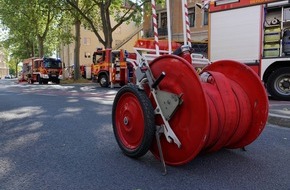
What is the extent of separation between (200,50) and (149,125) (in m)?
14.1

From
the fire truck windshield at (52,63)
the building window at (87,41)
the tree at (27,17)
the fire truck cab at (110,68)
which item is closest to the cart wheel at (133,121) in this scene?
the fire truck cab at (110,68)

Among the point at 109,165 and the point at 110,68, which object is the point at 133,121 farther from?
the point at 110,68

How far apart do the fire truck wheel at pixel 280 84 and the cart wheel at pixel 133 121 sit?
292 inches

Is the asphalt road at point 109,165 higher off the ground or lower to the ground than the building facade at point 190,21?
lower

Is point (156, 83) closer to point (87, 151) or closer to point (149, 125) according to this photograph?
point (149, 125)

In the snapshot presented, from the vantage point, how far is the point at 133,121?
3.88 meters

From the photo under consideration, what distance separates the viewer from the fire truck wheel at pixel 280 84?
10.0m

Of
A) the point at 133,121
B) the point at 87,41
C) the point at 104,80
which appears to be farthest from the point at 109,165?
the point at 87,41

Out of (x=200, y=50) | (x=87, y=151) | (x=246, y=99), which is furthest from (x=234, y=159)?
(x=200, y=50)

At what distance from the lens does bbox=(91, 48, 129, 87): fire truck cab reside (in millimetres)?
17984

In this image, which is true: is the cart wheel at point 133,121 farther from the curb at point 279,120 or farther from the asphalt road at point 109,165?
the curb at point 279,120

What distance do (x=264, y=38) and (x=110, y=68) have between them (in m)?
10.2

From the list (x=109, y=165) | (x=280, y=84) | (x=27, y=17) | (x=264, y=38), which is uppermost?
(x=27, y=17)

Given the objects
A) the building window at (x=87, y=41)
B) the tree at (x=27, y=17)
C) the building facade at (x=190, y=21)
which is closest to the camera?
the building facade at (x=190, y=21)
